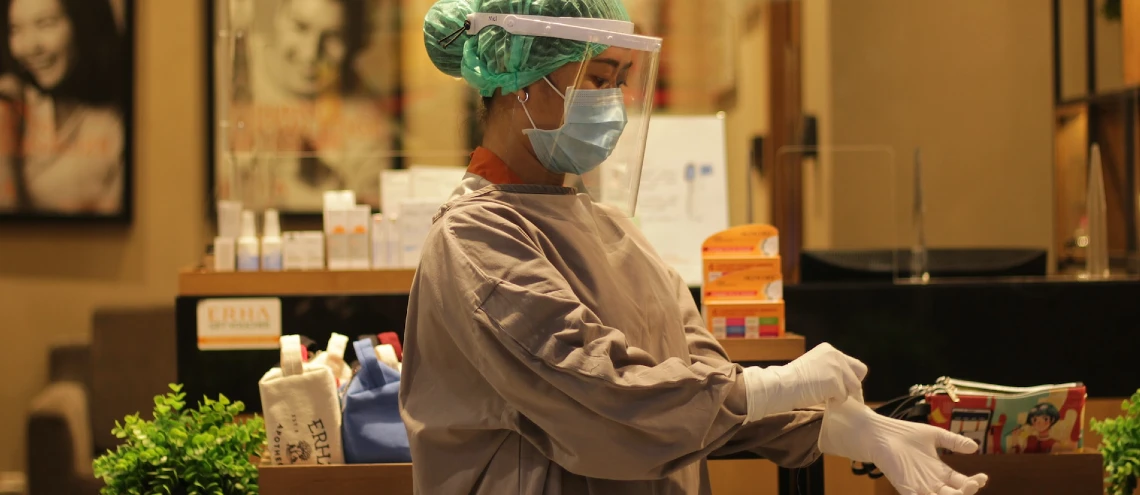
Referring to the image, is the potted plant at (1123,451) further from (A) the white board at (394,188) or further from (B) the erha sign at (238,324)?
(B) the erha sign at (238,324)

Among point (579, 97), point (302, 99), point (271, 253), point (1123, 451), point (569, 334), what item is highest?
point (302, 99)

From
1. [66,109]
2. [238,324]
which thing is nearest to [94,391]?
[66,109]

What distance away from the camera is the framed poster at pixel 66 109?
5.08m

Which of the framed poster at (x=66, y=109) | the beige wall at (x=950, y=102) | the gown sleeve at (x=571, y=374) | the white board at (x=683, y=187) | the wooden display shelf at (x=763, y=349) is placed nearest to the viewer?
the gown sleeve at (x=571, y=374)

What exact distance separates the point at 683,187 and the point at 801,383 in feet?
6.45

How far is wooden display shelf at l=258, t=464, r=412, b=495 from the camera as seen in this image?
2.09 m

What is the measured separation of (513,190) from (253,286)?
4.53 ft

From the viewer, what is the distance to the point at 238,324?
9.04 ft

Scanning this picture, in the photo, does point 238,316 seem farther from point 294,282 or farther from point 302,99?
point 302,99

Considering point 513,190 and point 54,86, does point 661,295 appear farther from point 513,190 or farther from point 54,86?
point 54,86

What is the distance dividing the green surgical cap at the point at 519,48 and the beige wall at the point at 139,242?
391 cm

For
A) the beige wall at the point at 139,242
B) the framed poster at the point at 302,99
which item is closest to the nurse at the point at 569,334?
the framed poster at the point at 302,99

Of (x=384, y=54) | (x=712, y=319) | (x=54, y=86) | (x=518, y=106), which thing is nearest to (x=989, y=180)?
(x=384, y=54)

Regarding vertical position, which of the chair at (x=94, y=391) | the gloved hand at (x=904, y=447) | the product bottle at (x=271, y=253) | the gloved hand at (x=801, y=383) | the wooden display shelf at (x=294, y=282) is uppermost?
the product bottle at (x=271, y=253)
